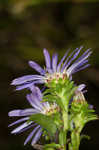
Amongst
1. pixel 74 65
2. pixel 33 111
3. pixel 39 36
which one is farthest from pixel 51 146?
pixel 39 36

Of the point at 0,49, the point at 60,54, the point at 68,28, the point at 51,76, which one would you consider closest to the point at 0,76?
the point at 0,49

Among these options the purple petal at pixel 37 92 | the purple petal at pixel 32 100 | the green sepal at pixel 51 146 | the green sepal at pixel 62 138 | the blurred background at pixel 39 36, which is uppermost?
the blurred background at pixel 39 36

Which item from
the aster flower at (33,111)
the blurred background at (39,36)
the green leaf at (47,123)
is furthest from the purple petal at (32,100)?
the blurred background at (39,36)

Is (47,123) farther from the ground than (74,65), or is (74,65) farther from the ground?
(74,65)

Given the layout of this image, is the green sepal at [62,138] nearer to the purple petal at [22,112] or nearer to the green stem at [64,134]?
the green stem at [64,134]

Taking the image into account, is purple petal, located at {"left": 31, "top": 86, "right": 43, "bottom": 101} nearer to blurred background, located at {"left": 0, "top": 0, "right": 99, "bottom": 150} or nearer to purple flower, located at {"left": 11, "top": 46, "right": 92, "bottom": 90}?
purple flower, located at {"left": 11, "top": 46, "right": 92, "bottom": 90}

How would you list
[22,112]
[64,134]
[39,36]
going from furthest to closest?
[39,36], [22,112], [64,134]

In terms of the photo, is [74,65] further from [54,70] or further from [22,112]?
[22,112]

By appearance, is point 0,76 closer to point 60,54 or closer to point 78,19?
point 60,54
